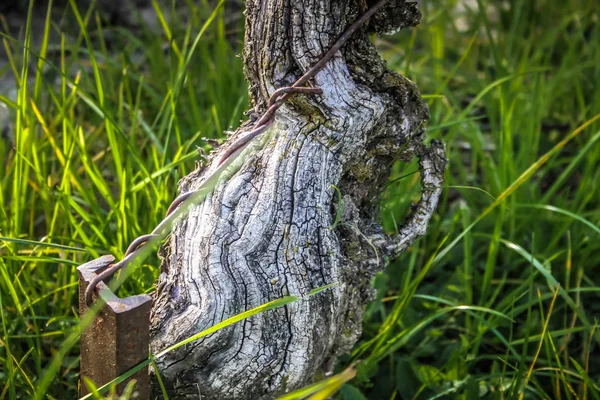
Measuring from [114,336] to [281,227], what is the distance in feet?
1.11

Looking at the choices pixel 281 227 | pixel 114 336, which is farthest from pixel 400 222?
pixel 114 336

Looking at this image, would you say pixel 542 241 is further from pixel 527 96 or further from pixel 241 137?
pixel 241 137

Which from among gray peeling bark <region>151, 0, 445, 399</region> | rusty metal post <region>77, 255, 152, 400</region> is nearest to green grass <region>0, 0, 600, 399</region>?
rusty metal post <region>77, 255, 152, 400</region>

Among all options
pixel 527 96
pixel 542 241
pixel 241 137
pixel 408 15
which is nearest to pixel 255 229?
pixel 241 137

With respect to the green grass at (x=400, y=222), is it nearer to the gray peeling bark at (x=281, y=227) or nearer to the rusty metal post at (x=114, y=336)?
the rusty metal post at (x=114, y=336)

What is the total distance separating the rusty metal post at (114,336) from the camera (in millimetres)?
1029

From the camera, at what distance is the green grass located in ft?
5.11

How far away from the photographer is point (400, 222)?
6.99ft

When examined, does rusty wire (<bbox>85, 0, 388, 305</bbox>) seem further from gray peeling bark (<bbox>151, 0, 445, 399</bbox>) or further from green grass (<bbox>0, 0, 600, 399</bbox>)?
green grass (<bbox>0, 0, 600, 399</bbox>)

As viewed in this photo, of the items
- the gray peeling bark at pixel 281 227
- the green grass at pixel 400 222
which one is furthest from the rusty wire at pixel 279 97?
the green grass at pixel 400 222

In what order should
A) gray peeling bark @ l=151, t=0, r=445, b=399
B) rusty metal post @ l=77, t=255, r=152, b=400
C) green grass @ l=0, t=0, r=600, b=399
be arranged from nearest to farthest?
rusty metal post @ l=77, t=255, r=152, b=400 → gray peeling bark @ l=151, t=0, r=445, b=399 → green grass @ l=0, t=0, r=600, b=399

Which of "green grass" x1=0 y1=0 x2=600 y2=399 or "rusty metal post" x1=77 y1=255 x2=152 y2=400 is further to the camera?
"green grass" x1=0 y1=0 x2=600 y2=399

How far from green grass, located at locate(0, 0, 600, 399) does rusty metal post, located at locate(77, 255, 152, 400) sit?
0.30 ft

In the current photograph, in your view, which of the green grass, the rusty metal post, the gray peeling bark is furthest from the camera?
the green grass
